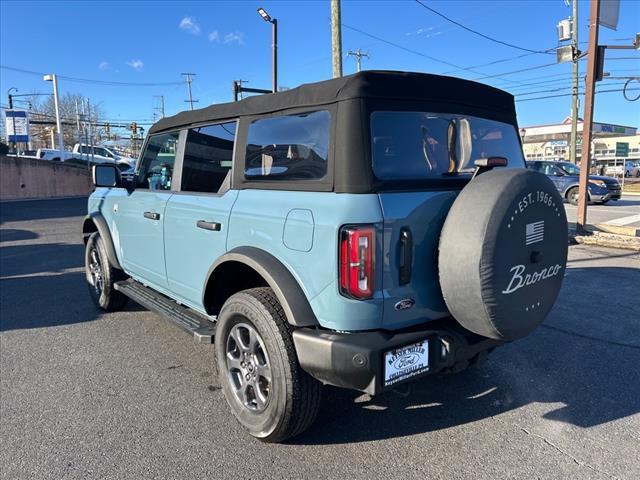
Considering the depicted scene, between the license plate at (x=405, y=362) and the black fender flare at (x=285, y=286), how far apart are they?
42cm

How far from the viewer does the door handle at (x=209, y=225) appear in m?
2.96

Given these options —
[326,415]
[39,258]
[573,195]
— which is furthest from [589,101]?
[39,258]

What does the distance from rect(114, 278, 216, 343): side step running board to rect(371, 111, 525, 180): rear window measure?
162 cm

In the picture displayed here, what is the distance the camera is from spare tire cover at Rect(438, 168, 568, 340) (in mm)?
2176

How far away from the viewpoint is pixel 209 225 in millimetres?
3023

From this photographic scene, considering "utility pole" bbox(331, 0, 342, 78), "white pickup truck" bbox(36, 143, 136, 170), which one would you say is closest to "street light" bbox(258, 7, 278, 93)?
"utility pole" bbox(331, 0, 342, 78)

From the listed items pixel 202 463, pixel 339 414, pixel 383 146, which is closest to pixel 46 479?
pixel 202 463

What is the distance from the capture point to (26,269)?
287 inches

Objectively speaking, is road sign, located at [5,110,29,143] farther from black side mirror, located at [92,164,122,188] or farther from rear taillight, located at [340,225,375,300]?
rear taillight, located at [340,225,375,300]

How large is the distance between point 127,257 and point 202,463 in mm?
2471

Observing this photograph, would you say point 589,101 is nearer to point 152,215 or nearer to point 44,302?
point 152,215

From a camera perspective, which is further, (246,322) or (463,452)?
(246,322)

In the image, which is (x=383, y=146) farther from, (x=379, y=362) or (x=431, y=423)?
(x=431, y=423)

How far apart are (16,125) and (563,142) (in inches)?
2111
